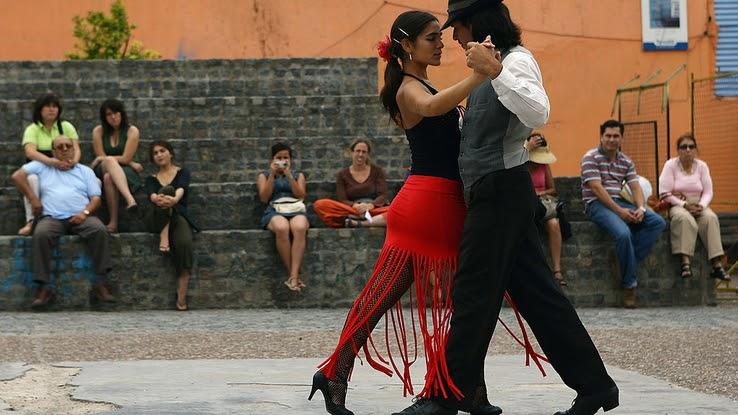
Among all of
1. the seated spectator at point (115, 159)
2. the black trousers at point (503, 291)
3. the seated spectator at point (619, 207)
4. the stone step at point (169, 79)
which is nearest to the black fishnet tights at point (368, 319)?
the black trousers at point (503, 291)

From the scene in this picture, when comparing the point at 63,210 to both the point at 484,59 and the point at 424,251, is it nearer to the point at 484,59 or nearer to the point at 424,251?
the point at 424,251

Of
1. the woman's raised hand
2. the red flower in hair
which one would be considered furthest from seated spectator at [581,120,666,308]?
the red flower in hair

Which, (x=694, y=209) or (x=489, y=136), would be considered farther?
(x=694, y=209)

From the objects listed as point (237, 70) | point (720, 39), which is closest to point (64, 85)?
point (237, 70)

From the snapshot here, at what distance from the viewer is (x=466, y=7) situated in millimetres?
5461

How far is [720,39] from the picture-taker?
19.2m

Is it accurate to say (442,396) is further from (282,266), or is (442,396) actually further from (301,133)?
(301,133)

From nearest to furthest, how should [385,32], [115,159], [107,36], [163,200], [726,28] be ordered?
[163,200] < [115,159] < [107,36] < [385,32] < [726,28]

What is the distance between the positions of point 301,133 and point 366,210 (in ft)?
9.40

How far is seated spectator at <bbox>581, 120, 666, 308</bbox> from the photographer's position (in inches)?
471

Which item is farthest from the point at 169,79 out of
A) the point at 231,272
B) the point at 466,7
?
the point at 466,7

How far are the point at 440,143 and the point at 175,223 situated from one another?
20.6ft

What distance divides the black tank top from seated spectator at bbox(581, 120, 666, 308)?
6.44 metres

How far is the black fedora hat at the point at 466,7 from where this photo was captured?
546cm
